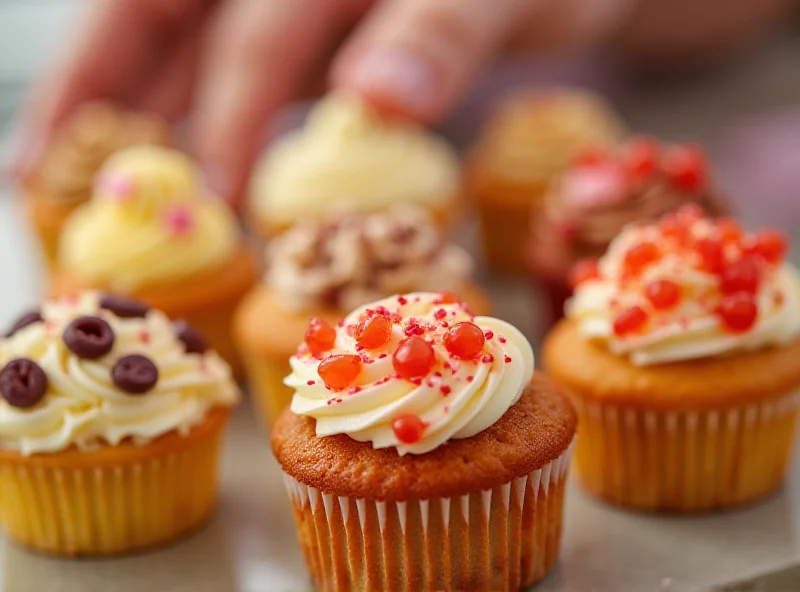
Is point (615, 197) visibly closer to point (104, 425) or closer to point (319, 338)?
point (319, 338)

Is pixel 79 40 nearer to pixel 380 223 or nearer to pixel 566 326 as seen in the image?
pixel 380 223

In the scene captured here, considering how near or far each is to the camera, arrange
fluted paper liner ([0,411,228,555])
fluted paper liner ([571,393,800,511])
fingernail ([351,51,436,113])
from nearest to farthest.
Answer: fluted paper liner ([0,411,228,555])
fluted paper liner ([571,393,800,511])
fingernail ([351,51,436,113])

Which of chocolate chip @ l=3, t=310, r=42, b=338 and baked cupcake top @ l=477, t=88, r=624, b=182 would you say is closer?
chocolate chip @ l=3, t=310, r=42, b=338

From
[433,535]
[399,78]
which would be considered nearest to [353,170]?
[399,78]

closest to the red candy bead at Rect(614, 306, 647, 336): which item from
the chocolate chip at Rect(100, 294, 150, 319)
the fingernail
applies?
the chocolate chip at Rect(100, 294, 150, 319)

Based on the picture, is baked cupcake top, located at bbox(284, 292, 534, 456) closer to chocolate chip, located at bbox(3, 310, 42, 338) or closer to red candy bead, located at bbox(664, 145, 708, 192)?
chocolate chip, located at bbox(3, 310, 42, 338)

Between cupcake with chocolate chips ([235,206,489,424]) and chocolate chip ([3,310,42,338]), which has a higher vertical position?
chocolate chip ([3,310,42,338])
